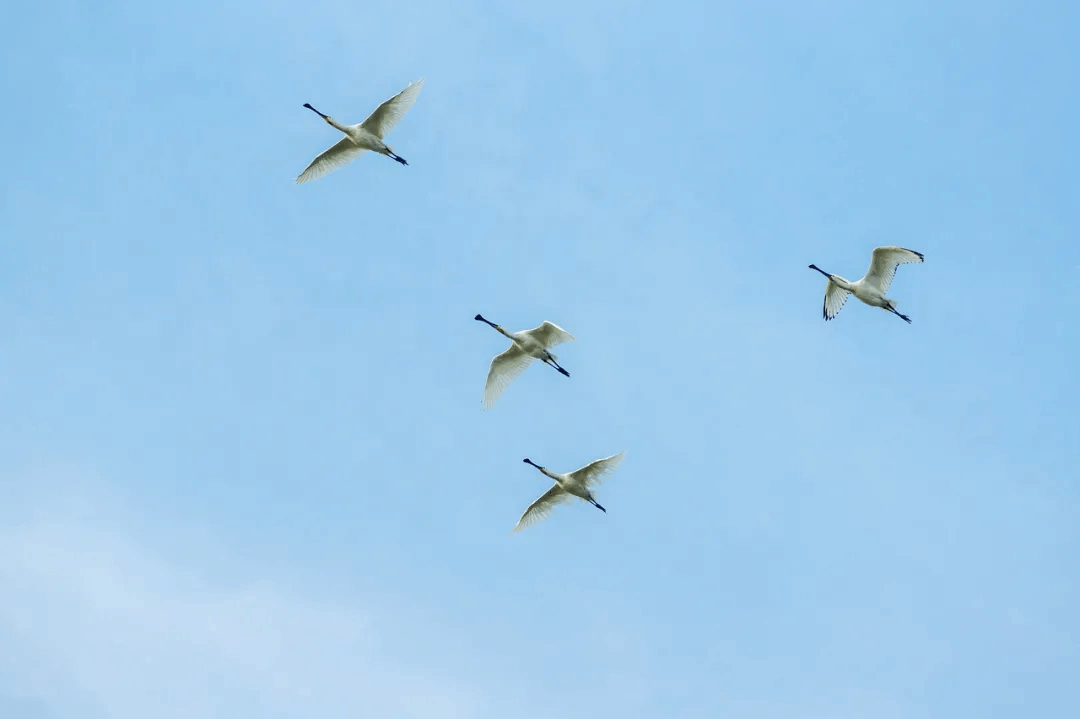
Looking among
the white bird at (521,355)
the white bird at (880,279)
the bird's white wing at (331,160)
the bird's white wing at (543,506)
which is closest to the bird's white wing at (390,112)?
the bird's white wing at (331,160)

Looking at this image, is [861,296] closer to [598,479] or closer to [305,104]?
[598,479]

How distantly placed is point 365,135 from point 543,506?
13.9m

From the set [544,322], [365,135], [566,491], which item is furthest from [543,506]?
[365,135]

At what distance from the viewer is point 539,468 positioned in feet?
155

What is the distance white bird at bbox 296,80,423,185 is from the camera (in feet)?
152

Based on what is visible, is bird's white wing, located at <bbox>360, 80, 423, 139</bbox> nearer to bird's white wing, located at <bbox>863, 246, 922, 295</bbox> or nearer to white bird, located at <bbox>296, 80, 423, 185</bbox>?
white bird, located at <bbox>296, 80, 423, 185</bbox>

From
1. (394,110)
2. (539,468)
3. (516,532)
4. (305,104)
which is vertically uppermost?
(305,104)

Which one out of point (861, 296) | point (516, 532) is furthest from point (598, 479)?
point (861, 296)

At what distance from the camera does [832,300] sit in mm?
51969

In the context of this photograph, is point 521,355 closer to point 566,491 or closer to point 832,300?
point 566,491

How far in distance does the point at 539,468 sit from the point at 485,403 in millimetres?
2848

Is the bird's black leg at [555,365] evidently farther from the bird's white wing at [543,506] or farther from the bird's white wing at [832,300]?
the bird's white wing at [832,300]

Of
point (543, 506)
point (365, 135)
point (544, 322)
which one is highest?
point (365, 135)

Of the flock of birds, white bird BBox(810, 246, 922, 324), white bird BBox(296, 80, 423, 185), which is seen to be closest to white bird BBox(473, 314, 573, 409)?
the flock of birds
